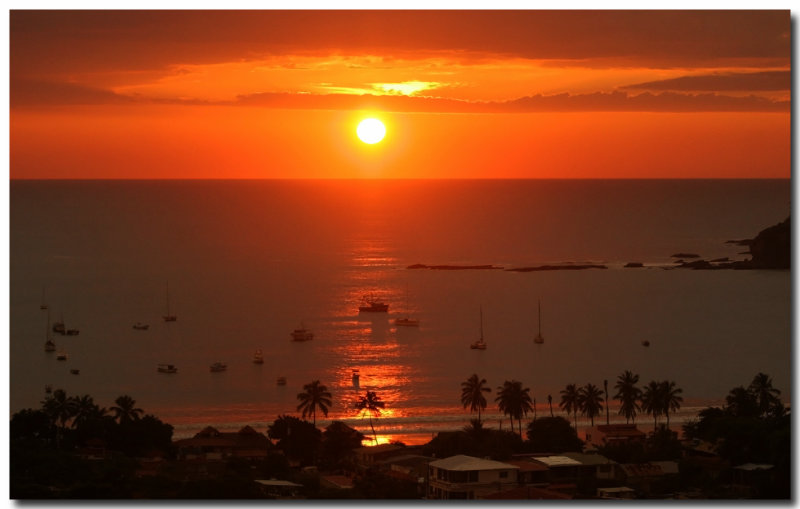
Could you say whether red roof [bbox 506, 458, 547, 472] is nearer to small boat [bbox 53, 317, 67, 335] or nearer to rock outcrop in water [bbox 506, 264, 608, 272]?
small boat [bbox 53, 317, 67, 335]

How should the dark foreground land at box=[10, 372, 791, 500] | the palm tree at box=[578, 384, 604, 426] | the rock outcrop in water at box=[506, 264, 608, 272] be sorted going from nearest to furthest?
the dark foreground land at box=[10, 372, 791, 500] → the palm tree at box=[578, 384, 604, 426] → the rock outcrop in water at box=[506, 264, 608, 272]

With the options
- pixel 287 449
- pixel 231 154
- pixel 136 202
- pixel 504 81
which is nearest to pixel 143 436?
pixel 287 449

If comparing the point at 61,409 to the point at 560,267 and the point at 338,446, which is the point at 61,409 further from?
the point at 560,267

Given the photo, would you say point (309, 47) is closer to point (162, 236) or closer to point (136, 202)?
point (162, 236)

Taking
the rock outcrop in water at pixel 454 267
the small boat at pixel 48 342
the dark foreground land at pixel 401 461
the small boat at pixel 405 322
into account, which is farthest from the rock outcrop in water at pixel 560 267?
the dark foreground land at pixel 401 461

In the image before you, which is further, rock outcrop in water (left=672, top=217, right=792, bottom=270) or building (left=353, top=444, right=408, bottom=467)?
rock outcrop in water (left=672, top=217, right=792, bottom=270)

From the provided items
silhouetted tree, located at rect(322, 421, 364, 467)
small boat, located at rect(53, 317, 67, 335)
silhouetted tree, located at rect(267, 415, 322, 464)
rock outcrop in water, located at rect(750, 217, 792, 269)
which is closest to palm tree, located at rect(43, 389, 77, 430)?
silhouetted tree, located at rect(267, 415, 322, 464)

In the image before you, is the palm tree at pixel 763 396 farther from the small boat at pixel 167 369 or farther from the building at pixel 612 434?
the small boat at pixel 167 369

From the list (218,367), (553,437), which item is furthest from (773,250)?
(553,437)
